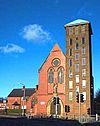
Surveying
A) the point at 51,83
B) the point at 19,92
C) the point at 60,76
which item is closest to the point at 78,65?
the point at 60,76

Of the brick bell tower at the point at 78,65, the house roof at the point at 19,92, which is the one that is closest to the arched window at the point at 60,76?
the brick bell tower at the point at 78,65

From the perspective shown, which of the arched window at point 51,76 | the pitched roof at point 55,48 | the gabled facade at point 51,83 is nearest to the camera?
the gabled facade at point 51,83

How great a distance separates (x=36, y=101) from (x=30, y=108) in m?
4.15

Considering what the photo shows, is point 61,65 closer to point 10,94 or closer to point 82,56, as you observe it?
point 82,56

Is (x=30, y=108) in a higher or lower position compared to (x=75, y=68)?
lower

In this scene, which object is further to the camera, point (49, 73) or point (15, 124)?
point (49, 73)

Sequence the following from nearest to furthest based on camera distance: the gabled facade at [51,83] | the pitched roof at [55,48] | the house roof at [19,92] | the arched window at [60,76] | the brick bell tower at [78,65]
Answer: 1. the brick bell tower at [78,65]
2. the gabled facade at [51,83]
3. the arched window at [60,76]
4. the pitched roof at [55,48]
5. the house roof at [19,92]

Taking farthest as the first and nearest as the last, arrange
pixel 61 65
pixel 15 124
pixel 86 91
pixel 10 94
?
pixel 10 94 < pixel 61 65 < pixel 86 91 < pixel 15 124

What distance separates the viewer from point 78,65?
3853 inches

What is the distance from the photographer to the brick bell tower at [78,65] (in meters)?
94.6

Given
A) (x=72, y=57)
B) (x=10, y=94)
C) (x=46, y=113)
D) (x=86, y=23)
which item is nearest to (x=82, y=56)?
(x=72, y=57)

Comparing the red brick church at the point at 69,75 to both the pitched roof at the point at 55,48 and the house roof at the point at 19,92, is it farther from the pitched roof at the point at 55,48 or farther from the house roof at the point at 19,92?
the house roof at the point at 19,92

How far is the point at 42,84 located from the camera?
102 metres

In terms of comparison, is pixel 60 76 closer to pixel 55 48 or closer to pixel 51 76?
pixel 51 76
